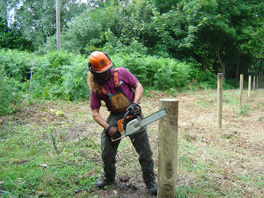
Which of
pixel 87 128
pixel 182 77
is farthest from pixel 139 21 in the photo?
pixel 87 128

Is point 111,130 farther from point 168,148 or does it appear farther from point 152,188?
point 152,188

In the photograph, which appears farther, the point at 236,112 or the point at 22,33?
the point at 22,33

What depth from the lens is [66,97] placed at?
9.18m

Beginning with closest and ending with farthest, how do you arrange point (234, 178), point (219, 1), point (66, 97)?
point (234, 178)
point (66, 97)
point (219, 1)

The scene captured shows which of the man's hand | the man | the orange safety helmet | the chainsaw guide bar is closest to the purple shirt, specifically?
the man

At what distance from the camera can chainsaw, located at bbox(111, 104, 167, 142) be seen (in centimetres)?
240

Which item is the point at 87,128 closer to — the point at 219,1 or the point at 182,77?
the point at 182,77

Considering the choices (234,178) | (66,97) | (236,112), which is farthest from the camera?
(66,97)

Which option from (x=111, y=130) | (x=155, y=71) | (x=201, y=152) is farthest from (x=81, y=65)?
(x=111, y=130)

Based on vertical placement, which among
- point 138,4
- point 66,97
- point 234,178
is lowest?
point 234,178

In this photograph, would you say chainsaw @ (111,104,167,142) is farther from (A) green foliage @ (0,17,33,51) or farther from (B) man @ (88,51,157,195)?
(A) green foliage @ (0,17,33,51)

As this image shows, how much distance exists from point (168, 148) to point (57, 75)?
8.69m

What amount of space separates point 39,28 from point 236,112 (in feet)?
85.3

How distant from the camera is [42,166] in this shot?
3.67 meters
